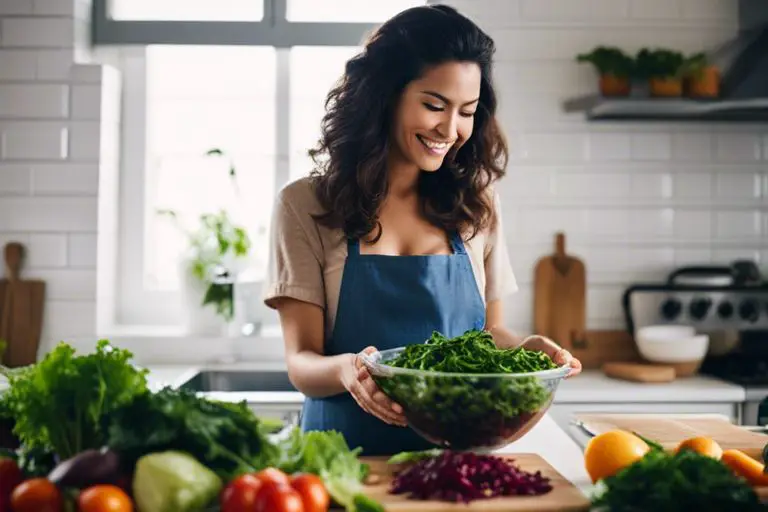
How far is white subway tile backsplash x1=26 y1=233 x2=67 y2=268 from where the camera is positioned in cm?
344

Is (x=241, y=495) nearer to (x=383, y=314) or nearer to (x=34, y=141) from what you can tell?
(x=383, y=314)

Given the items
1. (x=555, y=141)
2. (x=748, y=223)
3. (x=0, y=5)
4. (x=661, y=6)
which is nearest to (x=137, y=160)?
(x=0, y=5)

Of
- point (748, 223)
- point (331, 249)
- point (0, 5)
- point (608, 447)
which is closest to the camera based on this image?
point (608, 447)

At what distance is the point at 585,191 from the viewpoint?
3.57 meters

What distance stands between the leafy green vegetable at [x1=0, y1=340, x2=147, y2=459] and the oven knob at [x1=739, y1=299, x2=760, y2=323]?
9.22 feet

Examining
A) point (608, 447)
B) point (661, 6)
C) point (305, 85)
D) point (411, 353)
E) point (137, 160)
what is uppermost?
point (661, 6)

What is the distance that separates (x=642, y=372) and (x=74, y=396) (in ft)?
7.78

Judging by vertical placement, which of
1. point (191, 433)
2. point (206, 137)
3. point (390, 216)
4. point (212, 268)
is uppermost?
point (206, 137)

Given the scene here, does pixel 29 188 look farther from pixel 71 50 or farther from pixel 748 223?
pixel 748 223

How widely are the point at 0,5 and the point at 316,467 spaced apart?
287 centimetres

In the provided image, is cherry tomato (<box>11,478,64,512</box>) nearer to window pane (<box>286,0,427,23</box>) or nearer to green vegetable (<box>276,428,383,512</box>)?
green vegetable (<box>276,428,383,512</box>)

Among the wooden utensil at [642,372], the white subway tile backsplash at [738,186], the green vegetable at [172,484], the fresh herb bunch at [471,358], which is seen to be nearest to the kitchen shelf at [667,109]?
the white subway tile backsplash at [738,186]

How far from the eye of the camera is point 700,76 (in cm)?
337

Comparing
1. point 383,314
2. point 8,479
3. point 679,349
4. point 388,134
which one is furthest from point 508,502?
point 679,349
